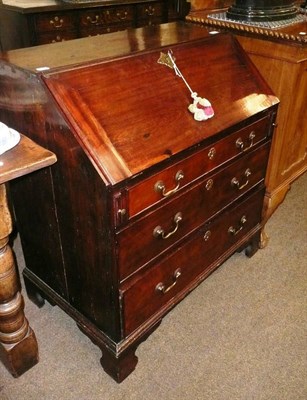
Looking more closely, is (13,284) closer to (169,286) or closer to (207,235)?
(169,286)

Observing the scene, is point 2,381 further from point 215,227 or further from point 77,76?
point 77,76

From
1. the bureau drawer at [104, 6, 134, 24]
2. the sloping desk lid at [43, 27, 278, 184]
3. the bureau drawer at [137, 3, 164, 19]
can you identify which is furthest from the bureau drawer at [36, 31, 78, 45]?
the sloping desk lid at [43, 27, 278, 184]

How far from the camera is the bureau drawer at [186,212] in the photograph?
1282 millimetres

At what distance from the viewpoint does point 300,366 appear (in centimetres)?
159

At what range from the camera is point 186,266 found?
1603 millimetres

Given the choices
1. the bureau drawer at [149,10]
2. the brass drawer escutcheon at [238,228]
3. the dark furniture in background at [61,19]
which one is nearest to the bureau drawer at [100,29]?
the dark furniture in background at [61,19]

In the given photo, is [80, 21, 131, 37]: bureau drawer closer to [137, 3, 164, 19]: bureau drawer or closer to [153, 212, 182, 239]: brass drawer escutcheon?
[137, 3, 164, 19]: bureau drawer

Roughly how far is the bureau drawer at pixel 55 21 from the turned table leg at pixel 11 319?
1776 millimetres

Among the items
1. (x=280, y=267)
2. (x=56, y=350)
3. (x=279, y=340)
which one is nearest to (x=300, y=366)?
(x=279, y=340)

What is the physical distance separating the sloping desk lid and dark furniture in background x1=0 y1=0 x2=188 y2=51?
142 centimetres

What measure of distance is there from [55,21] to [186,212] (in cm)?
183

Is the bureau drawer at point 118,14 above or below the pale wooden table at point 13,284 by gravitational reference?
above

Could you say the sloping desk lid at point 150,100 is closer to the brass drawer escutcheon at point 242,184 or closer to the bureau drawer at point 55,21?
the brass drawer escutcheon at point 242,184

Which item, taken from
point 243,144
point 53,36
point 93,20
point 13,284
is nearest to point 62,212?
point 13,284
